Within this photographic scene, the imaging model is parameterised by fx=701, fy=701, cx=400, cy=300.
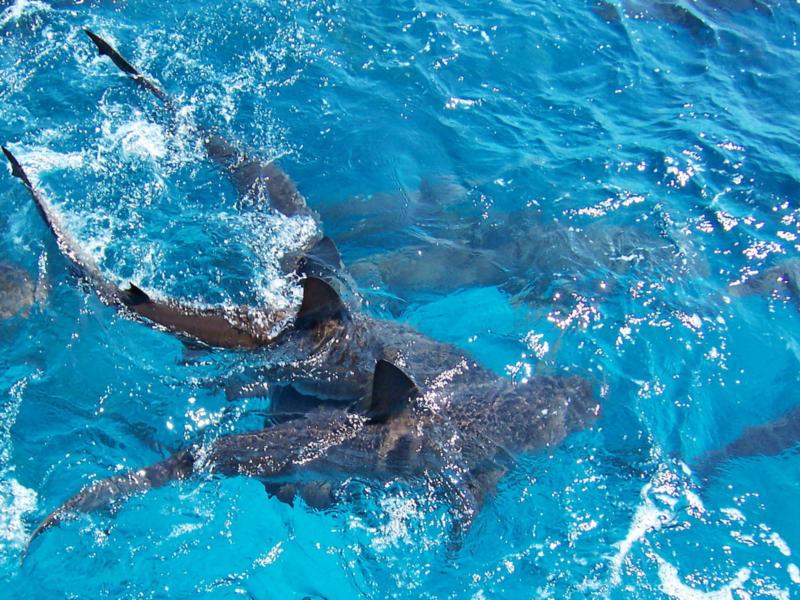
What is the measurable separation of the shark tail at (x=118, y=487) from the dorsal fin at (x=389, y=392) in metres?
1.46

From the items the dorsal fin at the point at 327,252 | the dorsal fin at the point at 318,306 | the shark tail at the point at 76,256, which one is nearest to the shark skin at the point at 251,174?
the dorsal fin at the point at 327,252

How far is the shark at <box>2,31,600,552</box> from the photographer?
212 inches

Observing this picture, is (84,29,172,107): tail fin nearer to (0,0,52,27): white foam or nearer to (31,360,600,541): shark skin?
(0,0,52,27): white foam

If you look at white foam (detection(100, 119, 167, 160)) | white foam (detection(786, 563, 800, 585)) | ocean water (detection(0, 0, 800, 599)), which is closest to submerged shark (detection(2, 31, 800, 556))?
ocean water (detection(0, 0, 800, 599))

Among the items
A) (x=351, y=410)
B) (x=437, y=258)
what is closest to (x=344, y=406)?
(x=351, y=410)

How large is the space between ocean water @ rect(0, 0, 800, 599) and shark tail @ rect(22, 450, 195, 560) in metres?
0.19

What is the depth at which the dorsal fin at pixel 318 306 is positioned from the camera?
597 centimetres

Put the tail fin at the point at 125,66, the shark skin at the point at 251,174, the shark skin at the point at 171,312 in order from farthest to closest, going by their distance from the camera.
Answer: the shark skin at the point at 251,174 < the tail fin at the point at 125,66 < the shark skin at the point at 171,312

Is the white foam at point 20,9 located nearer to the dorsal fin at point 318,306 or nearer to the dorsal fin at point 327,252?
the dorsal fin at point 327,252

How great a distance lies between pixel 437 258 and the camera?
7781 millimetres

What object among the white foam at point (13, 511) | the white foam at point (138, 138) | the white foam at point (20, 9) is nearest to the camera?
the white foam at point (13, 511)

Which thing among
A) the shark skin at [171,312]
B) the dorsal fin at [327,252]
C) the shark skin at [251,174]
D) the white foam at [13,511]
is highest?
the shark skin at [251,174]

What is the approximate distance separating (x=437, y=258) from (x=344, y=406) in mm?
2542

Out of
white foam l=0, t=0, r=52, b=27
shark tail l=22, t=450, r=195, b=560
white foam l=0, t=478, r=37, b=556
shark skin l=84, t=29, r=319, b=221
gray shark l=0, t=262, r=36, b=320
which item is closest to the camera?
shark tail l=22, t=450, r=195, b=560
